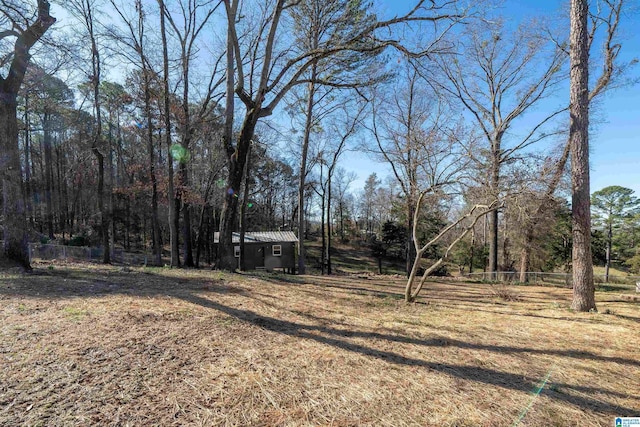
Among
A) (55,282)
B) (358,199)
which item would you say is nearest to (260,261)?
(55,282)

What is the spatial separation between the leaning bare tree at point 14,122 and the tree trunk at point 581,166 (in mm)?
10579

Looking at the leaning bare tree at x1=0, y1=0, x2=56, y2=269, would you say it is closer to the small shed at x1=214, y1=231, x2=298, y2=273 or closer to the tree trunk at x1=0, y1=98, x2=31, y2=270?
the tree trunk at x1=0, y1=98, x2=31, y2=270

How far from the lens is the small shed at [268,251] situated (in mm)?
23234

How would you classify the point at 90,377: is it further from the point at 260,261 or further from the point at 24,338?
the point at 260,261

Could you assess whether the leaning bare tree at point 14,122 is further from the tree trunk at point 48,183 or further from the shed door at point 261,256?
the tree trunk at point 48,183

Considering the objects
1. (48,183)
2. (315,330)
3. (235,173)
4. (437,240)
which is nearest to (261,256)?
(235,173)

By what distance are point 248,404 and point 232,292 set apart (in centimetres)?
333

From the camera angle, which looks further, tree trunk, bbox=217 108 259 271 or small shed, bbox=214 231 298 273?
small shed, bbox=214 231 298 273

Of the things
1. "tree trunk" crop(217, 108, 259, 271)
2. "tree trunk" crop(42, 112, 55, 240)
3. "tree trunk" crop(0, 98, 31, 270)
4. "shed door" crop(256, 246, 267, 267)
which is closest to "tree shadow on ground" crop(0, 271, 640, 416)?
"tree trunk" crop(0, 98, 31, 270)

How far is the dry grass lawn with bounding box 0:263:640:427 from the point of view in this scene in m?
1.91

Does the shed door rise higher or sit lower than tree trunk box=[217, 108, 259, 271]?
lower

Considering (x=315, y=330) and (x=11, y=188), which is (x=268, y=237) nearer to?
(x=11, y=188)

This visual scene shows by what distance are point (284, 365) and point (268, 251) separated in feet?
69.6

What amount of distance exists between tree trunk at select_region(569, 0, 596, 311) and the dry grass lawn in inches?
52.5
